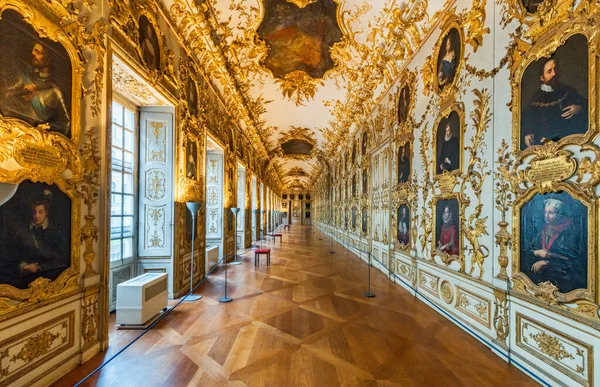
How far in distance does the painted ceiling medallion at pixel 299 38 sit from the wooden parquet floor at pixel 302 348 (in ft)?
22.5

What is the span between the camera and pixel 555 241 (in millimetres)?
3107

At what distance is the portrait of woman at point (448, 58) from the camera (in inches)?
199

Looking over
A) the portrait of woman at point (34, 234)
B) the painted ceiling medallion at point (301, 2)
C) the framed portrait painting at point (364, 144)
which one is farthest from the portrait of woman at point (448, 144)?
the framed portrait painting at point (364, 144)

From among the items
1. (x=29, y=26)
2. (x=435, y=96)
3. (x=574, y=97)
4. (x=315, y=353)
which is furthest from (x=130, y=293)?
(x=435, y=96)

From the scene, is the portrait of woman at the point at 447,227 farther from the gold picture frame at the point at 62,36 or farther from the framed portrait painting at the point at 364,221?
the gold picture frame at the point at 62,36

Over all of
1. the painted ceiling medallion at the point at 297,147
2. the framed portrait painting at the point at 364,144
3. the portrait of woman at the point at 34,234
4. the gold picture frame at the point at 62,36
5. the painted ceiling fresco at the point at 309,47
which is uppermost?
the painted ceiling fresco at the point at 309,47

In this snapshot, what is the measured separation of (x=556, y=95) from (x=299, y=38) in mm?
6423

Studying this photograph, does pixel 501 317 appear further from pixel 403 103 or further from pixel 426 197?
pixel 403 103

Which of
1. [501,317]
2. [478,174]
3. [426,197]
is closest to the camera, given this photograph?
[501,317]

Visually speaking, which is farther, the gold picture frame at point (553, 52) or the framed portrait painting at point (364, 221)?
the framed portrait painting at point (364, 221)

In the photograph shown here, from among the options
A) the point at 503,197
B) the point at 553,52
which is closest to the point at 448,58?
the point at 553,52

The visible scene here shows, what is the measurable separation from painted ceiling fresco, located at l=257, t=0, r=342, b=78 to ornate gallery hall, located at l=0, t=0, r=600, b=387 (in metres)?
0.09

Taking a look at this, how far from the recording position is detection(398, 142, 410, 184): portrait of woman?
23.5ft

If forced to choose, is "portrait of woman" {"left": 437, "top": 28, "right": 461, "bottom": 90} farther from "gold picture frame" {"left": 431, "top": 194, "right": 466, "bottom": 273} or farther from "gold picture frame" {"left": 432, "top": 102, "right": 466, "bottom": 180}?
"gold picture frame" {"left": 431, "top": 194, "right": 466, "bottom": 273}
